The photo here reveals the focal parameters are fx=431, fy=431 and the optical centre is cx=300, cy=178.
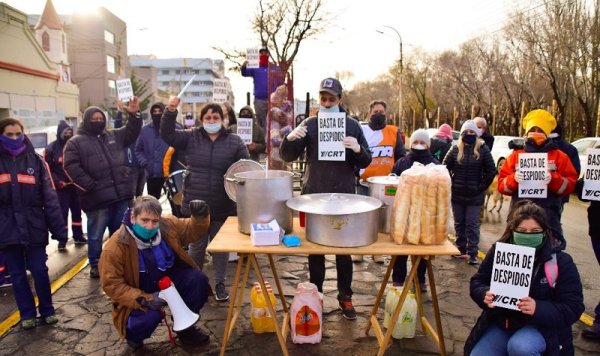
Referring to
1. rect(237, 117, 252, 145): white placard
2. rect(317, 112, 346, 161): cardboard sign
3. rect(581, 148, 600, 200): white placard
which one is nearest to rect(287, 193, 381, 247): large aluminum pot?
rect(317, 112, 346, 161): cardboard sign

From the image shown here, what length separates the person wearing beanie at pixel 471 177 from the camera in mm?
5434

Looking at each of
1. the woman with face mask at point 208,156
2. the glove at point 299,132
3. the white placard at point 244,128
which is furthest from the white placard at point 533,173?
the white placard at point 244,128

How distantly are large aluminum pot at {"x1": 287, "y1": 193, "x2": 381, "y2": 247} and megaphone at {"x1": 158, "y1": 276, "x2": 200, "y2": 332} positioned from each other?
113cm

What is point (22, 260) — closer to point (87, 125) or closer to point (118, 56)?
point (87, 125)

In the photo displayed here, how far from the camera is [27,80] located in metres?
21.4

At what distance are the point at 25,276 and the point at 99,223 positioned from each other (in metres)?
1.16

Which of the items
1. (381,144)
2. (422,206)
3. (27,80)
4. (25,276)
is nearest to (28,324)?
(25,276)

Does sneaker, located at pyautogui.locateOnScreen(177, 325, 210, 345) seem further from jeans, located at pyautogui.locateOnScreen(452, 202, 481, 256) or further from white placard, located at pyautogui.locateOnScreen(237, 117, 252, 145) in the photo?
white placard, located at pyautogui.locateOnScreen(237, 117, 252, 145)

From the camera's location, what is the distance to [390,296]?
3.74 meters

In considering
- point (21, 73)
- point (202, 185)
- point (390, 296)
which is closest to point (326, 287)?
point (390, 296)

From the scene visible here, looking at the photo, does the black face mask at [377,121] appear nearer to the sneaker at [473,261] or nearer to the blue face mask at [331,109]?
the blue face mask at [331,109]

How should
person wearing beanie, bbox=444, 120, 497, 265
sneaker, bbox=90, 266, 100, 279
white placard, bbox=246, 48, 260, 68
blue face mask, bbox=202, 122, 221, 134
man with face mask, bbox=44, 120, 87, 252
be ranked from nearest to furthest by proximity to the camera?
blue face mask, bbox=202, 122, 221, 134 < sneaker, bbox=90, 266, 100, 279 < person wearing beanie, bbox=444, 120, 497, 265 < man with face mask, bbox=44, 120, 87, 252 < white placard, bbox=246, 48, 260, 68

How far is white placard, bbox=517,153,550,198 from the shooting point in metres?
4.04

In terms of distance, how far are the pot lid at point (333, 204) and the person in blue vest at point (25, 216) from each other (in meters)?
2.36
